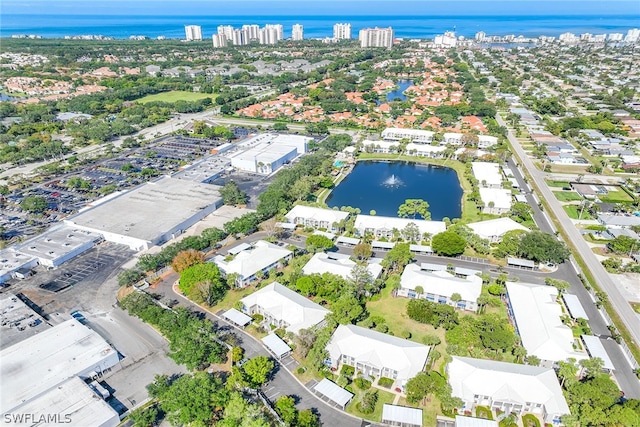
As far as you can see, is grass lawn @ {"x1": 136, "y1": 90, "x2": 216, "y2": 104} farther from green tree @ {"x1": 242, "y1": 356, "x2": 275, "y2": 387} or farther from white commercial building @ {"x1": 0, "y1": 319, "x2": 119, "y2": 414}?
green tree @ {"x1": 242, "y1": 356, "x2": 275, "y2": 387}

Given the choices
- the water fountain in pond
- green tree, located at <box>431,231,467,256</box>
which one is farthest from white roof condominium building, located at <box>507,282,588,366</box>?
the water fountain in pond

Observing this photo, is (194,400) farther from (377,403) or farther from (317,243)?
(317,243)

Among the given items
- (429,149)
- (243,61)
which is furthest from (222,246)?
(243,61)

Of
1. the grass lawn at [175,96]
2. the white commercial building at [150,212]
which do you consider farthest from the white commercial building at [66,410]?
the grass lawn at [175,96]

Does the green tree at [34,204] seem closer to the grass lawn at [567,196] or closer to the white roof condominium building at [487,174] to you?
the white roof condominium building at [487,174]

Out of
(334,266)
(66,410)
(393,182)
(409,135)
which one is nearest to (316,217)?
(334,266)
